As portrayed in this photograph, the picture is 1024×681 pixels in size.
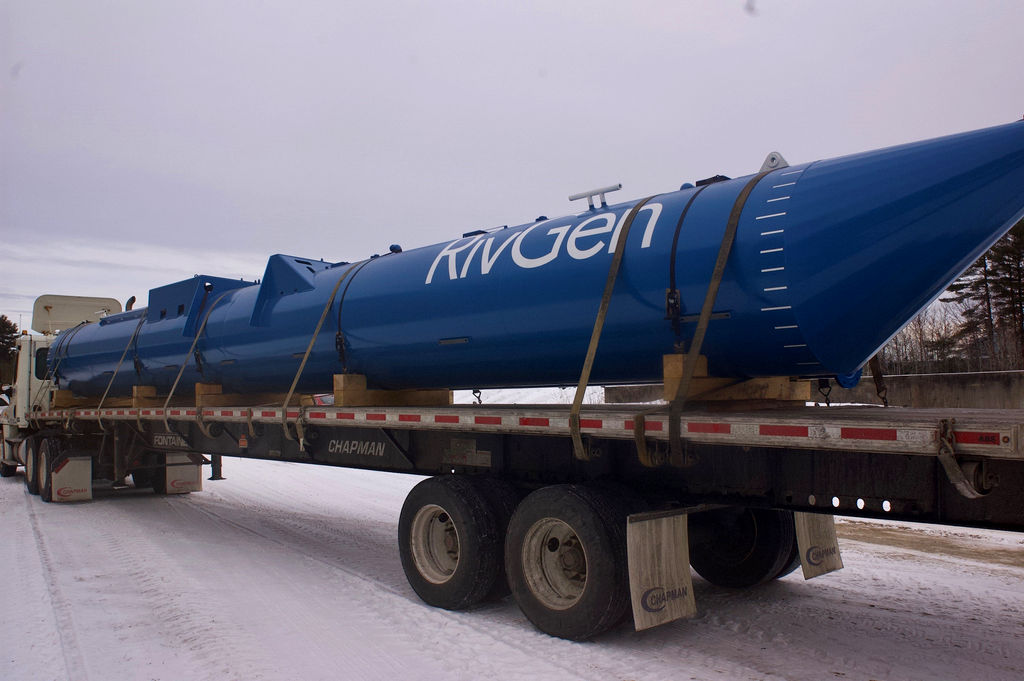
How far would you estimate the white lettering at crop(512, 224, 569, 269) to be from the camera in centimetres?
515

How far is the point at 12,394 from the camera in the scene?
46.0 ft

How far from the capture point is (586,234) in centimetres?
504

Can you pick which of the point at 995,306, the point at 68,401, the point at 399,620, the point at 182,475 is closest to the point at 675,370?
the point at 399,620

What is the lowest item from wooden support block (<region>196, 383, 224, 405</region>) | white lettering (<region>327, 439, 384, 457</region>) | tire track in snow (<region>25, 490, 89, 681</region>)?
tire track in snow (<region>25, 490, 89, 681</region>)

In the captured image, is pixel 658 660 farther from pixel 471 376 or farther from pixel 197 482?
pixel 197 482

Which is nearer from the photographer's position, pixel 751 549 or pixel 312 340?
pixel 751 549

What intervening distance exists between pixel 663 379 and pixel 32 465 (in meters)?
12.1

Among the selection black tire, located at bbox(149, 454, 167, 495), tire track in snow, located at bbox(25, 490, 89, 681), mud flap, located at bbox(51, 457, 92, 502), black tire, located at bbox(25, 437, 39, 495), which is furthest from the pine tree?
black tire, located at bbox(25, 437, 39, 495)

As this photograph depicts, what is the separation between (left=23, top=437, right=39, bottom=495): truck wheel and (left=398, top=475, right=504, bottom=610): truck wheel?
31.0ft

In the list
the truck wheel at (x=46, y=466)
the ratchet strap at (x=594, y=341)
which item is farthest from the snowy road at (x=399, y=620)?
the truck wheel at (x=46, y=466)

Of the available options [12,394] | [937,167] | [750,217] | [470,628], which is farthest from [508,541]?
[12,394]

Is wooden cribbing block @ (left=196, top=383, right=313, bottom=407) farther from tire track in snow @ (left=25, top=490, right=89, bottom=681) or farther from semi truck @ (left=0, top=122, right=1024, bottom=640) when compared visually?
tire track in snow @ (left=25, top=490, right=89, bottom=681)

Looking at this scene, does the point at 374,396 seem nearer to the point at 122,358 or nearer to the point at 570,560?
the point at 570,560

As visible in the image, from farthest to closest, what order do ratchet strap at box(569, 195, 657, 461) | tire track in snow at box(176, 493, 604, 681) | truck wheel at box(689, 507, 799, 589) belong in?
truck wheel at box(689, 507, 799, 589) < ratchet strap at box(569, 195, 657, 461) < tire track in snow at box(176, 493, 604, 681)
